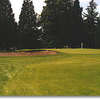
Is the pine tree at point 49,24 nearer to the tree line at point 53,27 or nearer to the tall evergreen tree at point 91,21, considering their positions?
the tree line at point 53,27

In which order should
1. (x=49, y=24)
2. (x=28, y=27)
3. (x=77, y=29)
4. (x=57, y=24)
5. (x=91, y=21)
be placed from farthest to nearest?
(x=91, y=21) < (x=77, y=29) < (x=57, y=24) < (x=28, y=27) < (x=49, y=24)

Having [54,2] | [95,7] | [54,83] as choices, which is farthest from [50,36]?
[54,83]

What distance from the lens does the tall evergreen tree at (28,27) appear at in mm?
43250

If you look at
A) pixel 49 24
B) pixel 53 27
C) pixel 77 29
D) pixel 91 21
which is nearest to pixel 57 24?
pixel 53 27

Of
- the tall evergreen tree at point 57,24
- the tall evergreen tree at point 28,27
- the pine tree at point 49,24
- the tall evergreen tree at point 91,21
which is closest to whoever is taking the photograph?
the tall evergreen tree at point 28,27

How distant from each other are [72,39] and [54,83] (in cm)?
4008

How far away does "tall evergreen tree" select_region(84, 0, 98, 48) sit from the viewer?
157ft

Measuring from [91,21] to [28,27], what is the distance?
748 inches

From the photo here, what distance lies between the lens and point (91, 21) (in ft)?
171

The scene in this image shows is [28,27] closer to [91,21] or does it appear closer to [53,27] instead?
[53,27]

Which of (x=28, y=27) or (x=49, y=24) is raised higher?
(x=49, y=24)

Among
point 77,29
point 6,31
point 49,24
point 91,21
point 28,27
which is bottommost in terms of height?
point 6,31

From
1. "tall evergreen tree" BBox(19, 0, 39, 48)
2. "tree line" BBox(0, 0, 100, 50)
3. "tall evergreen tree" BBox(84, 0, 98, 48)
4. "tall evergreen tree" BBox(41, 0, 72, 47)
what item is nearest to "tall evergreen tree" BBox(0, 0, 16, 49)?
"tree line" BBox(0, 0, 100, 50)

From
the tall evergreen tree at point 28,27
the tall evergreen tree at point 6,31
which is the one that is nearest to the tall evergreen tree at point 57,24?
the tall evergreen tree at point 28,27
